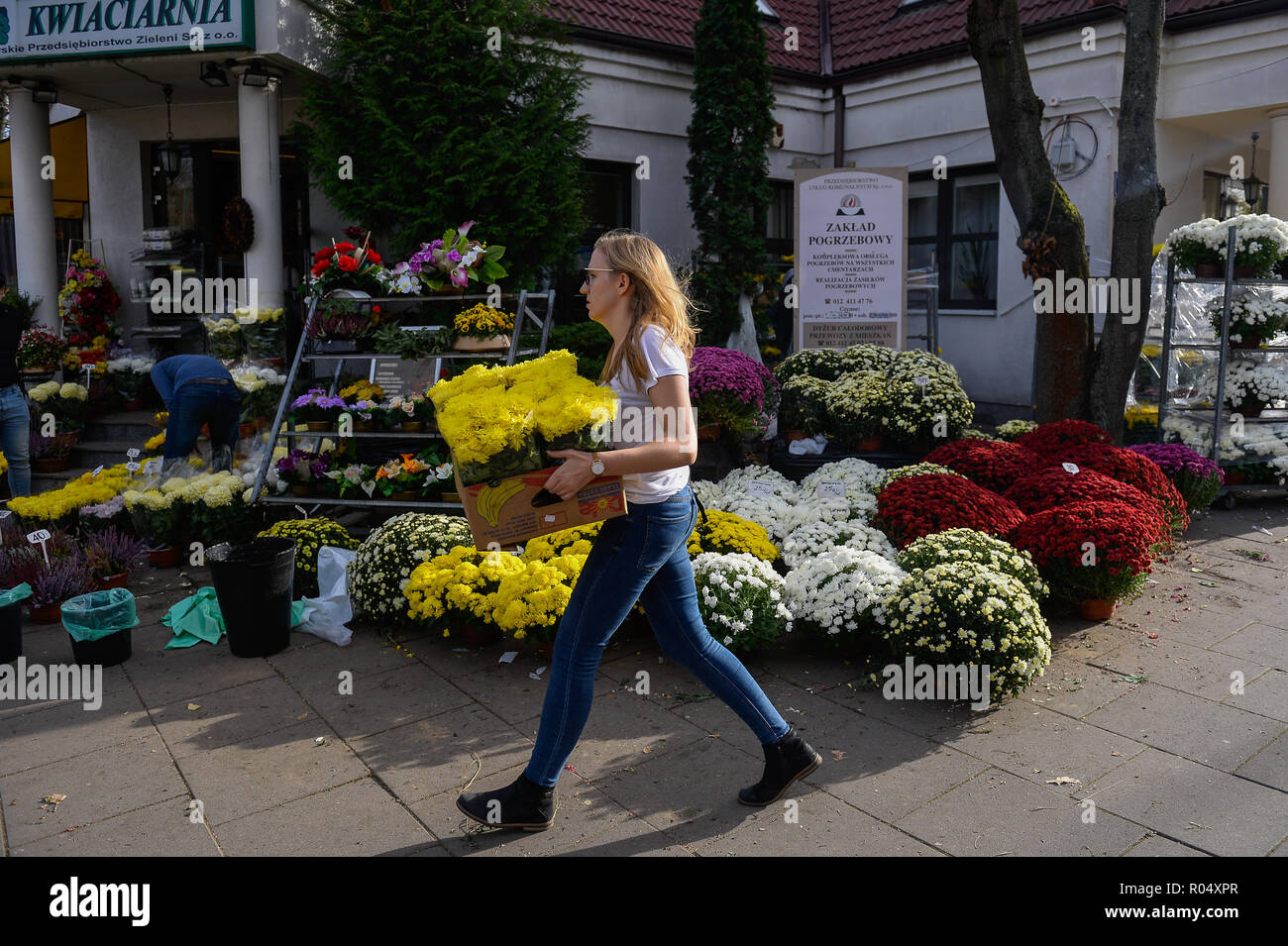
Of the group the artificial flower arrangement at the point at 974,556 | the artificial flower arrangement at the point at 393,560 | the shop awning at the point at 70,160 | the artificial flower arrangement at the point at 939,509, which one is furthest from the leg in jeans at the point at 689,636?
the shop awning at the point at 70,160

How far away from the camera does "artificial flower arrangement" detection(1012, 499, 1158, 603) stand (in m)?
5.42

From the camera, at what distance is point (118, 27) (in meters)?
9.30

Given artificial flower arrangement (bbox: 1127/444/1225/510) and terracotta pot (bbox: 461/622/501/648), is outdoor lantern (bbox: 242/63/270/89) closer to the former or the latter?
terracotta pot (bbox: 461/622/501/648)

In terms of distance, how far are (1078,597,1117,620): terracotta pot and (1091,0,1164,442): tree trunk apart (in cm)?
316

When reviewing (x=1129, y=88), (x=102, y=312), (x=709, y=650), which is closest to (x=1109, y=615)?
(x=709, y=650)

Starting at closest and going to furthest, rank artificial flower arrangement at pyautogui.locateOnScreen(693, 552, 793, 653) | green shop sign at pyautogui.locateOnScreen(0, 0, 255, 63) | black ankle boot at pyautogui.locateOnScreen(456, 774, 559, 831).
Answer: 1. black ankle boot at pyautogui.locateOnScreen(456, 774, 559, 831)
2. artificial flower arrangement at pyautogui.locateOnScreen(693, 552, 793, 653)
3. green shop sign at pyautogui.locateOnScreen(0, 0, 255, 63)

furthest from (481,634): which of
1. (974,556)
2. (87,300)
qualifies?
(87,300)

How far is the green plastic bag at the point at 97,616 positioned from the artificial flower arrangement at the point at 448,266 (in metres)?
3.35

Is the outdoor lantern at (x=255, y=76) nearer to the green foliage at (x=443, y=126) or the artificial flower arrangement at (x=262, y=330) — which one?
the green foliage at (x=443, y=126)

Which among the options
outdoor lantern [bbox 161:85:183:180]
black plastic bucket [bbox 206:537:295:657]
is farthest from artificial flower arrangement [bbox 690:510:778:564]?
outdoor lantern [bbox 161:85:183:180]

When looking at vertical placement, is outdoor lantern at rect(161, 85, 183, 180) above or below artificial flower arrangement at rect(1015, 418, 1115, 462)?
above

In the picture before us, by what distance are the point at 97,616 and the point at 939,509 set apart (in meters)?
4.68

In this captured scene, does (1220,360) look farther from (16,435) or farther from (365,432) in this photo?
(16,435)

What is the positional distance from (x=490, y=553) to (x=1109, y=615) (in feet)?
11.6
